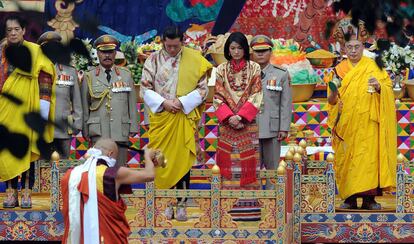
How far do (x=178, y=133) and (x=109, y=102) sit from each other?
3.05 ft

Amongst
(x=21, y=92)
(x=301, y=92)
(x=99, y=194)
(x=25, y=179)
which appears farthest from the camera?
(x=301, y=92)

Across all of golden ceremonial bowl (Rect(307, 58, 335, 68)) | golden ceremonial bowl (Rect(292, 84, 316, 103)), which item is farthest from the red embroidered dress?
golden ceremonial bowl (Rect(307, 58, 335, 68))

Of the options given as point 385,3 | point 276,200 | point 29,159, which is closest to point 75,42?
point 29,159

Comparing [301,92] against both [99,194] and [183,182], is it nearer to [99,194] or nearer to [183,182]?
[183,182]

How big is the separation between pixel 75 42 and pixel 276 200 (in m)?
6.18

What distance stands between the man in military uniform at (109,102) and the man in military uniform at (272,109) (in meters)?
1.17

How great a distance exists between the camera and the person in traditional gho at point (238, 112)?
9.89 metres

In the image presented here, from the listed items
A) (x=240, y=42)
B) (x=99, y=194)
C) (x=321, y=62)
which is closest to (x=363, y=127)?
(x=240, y=42)

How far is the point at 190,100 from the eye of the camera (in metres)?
10.1

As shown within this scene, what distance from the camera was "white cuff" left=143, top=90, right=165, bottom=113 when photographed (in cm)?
1007

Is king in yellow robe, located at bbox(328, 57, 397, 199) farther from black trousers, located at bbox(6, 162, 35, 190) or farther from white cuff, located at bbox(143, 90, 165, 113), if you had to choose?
black trousers, located at bbox(6, 162, 35, 190)

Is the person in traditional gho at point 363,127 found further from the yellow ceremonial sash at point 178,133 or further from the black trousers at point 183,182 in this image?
the black trousers at point 183,182

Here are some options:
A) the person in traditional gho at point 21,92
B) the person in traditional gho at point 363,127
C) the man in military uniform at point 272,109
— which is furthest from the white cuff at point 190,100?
the person in traditional gho at point 21,92

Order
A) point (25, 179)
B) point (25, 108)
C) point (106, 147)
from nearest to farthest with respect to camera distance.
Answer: point (25, 108)
point (106, 147)
point (25, 179)
